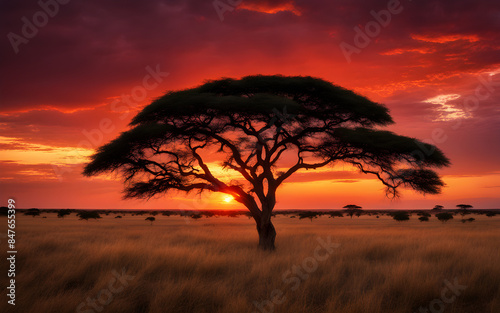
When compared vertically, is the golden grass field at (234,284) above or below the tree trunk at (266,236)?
below

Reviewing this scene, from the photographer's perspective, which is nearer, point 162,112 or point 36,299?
point 36,299

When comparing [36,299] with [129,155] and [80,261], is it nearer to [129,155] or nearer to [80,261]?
[80,261]

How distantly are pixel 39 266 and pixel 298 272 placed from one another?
7.54 meters

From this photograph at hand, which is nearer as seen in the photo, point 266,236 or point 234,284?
point 234,284

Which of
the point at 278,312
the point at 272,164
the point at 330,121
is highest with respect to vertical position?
the point at 330,121

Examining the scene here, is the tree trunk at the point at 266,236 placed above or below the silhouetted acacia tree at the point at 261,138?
below

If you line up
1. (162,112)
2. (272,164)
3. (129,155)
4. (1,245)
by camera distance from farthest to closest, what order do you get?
(272,164) < (129,155) < (162,112) < (1,245)

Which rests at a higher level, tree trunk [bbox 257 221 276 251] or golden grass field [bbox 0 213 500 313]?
tree trunk [bbox 257 221 276 251]

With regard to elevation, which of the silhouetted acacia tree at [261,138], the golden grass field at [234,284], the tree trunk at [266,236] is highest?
the silhouetted acacia tree at [261,138]

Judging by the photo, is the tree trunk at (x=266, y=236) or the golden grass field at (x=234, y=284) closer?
the golden grass field at (x=234, y=284)

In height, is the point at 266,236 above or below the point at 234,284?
above

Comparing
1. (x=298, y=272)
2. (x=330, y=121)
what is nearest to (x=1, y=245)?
(x=298, y=272)

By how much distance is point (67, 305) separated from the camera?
720 centimetres

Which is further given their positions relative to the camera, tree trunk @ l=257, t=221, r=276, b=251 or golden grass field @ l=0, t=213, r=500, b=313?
tree trunk @ l=257, t=221, r=276, b=251
